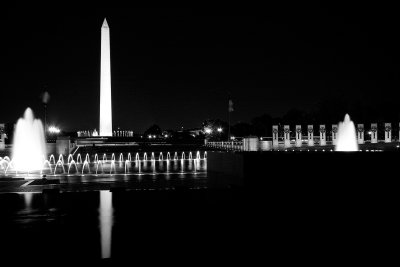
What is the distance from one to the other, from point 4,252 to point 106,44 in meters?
56.8

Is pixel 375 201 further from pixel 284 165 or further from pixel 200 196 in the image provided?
pixel 200 196

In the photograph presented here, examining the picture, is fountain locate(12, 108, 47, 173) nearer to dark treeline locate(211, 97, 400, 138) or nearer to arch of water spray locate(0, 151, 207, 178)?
arch of water spray locate(0, 151, 207, 178)

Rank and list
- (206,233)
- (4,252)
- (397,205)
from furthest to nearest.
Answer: (397,205)
(206,233)
(4,252)

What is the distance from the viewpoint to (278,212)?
8922 millimetres

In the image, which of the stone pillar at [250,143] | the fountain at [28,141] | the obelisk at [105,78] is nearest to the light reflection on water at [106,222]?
the fountain at [28,141]

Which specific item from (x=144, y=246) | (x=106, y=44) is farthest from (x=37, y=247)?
(x=106, y=44)

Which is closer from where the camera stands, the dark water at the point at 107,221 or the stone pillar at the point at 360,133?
the dark water at the point at 107,221

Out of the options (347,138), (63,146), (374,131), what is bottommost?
(63,146)

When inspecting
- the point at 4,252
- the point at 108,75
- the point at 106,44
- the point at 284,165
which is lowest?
the point at 4,252

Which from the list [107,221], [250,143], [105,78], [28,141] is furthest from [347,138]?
[105,78]

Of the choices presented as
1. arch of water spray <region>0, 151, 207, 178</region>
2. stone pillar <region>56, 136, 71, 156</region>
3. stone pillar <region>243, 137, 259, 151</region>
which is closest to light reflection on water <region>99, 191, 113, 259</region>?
arch of water spray <region>0, 151, 207, 178</region>

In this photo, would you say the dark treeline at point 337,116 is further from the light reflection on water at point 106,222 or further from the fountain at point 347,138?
the light reflection on water at point 106,222

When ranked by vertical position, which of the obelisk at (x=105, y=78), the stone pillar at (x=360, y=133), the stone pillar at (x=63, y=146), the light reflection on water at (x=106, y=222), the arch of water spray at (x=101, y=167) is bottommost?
the light reflection on water at (x=106, y=222)

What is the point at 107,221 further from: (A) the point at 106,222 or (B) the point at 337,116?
(B) the point at 337,116
